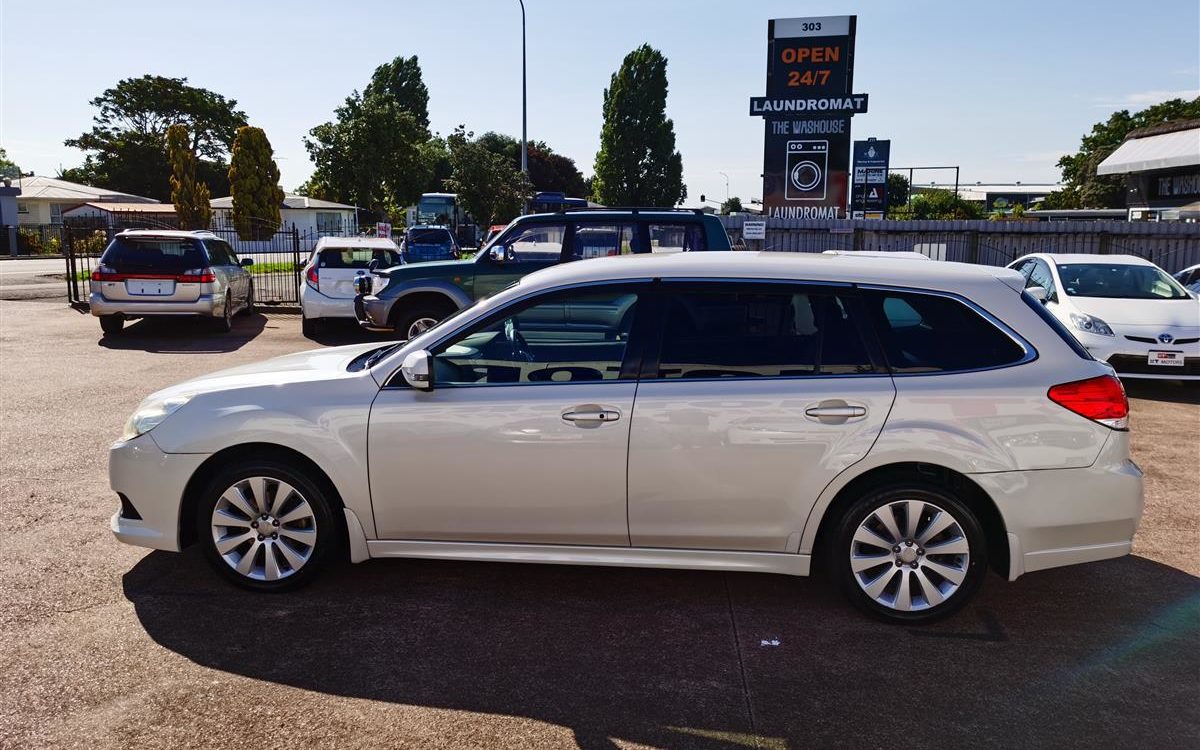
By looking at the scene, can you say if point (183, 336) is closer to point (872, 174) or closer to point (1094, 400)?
point (1094, 400)

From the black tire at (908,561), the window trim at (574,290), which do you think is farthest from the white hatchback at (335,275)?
the black tire at (908,561)

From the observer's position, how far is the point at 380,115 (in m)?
42.4

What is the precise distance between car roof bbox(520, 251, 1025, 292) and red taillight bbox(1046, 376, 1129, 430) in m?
0.54

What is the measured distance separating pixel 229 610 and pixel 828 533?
2.85m

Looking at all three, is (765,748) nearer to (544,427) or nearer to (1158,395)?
(544,427)

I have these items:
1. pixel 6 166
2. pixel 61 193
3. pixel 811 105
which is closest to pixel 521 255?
pixel 811 105

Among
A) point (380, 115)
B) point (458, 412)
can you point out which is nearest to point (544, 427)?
point (458, 412)

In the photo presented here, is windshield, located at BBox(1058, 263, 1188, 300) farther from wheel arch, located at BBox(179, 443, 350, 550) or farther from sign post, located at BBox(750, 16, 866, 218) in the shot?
sign post, located at BBox(750, 16, 866, 218)

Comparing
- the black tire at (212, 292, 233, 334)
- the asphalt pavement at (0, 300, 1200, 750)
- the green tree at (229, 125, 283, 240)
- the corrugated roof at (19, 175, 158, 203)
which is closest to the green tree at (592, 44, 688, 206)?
the green tree at (229, 125, 283, 240)

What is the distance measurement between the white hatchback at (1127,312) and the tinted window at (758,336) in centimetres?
680

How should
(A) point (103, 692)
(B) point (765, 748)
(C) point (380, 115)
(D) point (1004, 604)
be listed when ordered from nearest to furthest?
(B) point (765, 748) < (A) point (103, 692) < (D) point (1004, 604) < (C) point (380, 115)

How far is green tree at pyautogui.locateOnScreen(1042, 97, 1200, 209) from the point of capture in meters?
60.5

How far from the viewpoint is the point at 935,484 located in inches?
165

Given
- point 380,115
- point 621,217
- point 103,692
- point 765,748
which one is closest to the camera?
point 765,748
